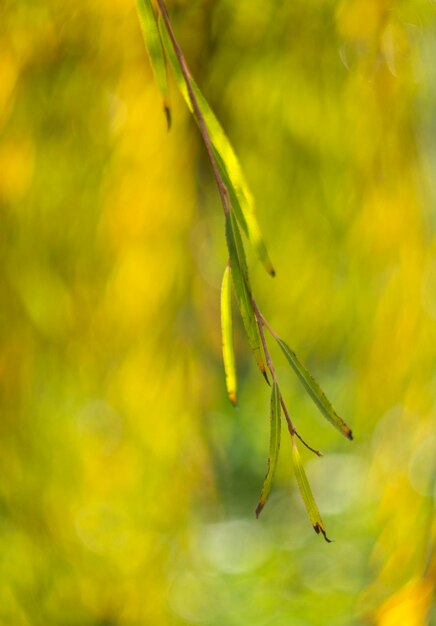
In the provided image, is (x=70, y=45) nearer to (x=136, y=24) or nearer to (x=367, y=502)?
(x=136, y=24)

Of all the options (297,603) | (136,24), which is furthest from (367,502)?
(136,24)

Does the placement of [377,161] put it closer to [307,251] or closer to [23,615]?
[307,251]

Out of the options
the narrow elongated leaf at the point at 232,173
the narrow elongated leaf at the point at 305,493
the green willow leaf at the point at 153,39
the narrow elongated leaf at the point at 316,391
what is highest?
the green willow leaf at the point at 153,39

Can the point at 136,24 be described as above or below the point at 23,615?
above
